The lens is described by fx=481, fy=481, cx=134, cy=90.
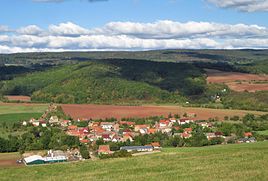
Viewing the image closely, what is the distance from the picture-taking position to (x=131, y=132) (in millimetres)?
63469

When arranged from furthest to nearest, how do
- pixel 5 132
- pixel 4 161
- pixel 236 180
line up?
pixel 5 132 → pixel 4 161 → pixel 236 180

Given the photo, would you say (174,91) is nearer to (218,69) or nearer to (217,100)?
(217,100)

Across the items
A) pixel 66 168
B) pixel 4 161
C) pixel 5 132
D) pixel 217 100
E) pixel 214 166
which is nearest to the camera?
pixel 214 166

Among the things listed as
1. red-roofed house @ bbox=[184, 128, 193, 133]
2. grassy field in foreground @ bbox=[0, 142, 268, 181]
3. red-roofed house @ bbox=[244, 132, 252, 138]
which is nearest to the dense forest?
red-roofed house @ bbox=[184, 128, 193, 133]

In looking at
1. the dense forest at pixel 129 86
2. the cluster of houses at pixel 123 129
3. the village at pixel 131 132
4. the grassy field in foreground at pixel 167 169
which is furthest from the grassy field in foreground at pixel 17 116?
the grassy field in foreground at pixel 167 169

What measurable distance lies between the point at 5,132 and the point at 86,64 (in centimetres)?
6894

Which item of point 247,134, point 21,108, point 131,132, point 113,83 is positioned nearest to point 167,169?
point 247,134

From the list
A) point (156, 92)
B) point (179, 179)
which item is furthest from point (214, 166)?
point (156, 92)

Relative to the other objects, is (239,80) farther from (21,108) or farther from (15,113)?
(15,113)

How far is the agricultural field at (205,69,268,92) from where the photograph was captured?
98.9 m

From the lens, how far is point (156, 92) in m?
105

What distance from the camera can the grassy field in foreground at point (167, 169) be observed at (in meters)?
17.0

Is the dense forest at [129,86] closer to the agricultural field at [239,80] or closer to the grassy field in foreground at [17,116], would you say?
the agricultural field at [239,80]

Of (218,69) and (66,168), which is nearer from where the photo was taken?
(66,168)
